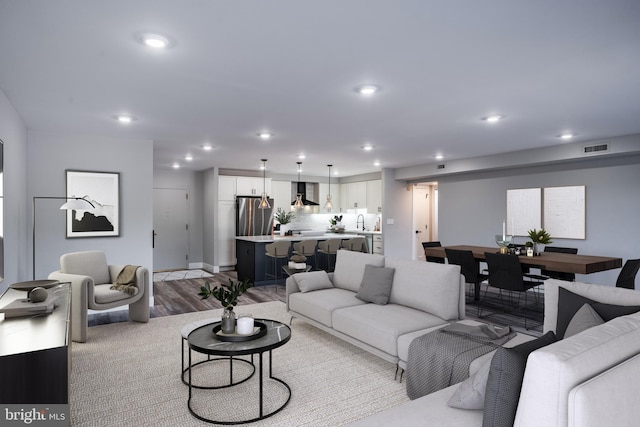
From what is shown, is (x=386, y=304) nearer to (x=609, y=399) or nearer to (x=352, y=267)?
(x=352, y=267)

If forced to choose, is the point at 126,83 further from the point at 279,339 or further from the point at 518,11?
the point at 518,11

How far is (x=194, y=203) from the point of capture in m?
9.64

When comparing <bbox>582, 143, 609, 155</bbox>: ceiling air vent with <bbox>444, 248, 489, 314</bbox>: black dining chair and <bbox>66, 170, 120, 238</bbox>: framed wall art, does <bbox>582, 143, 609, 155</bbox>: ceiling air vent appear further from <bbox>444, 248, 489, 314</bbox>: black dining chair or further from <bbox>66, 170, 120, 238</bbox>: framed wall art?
<bbox>66, 170, 120, 238</bbox>: framed wall art

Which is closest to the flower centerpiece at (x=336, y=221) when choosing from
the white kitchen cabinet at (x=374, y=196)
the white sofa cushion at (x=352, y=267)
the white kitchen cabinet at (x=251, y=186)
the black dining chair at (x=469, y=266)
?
the white kitchen cabinet at (x=374, y=196)

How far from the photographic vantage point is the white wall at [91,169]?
4.94 meters

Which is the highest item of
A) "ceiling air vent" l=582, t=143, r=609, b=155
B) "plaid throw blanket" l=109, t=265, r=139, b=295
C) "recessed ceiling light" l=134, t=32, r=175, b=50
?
"recessed ceiling light" l=134, t=32, r=175, b=50

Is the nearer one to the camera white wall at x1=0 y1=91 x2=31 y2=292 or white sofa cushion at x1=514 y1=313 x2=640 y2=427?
white sofa cushion at x1=514 y1=313 x2=640 y2=427

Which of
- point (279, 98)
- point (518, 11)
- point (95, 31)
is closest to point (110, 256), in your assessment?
point (279, 98)

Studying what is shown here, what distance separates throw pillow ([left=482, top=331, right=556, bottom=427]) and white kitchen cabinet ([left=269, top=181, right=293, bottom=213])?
8.44 meters

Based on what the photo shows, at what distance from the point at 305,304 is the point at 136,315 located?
225 cm

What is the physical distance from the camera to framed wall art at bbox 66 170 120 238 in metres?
5.12

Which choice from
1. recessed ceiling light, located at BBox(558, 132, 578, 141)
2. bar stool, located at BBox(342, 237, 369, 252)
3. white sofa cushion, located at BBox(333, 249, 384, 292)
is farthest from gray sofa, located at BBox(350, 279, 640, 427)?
bar stool, located at BBox(342, 237, 369, 252)

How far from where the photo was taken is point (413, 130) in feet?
16.5

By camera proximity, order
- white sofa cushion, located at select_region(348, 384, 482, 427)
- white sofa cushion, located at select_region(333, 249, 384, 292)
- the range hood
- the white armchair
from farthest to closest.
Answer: the range hood < white sofa cushion, located at select_region(333, 249, 384, 292) < the white armchair < white sofa cushion, located at select_region(348, 384, 482, 427)
